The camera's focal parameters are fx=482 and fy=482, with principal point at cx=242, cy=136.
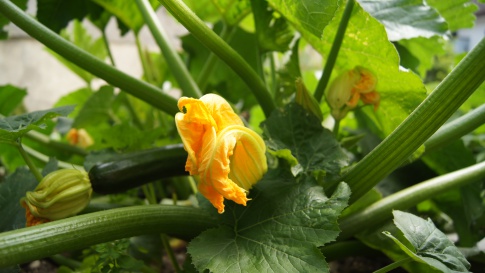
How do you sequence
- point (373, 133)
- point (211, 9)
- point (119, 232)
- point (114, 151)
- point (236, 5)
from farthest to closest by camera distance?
point (211, 9) → point (373, 133) → point (236, 5) → point (114, 151) → point (119, 232)

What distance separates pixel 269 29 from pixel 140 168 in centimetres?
37

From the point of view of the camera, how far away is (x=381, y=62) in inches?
32.6

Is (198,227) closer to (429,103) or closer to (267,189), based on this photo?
(267,189)

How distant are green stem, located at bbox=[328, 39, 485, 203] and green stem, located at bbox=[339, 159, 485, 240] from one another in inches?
4.9

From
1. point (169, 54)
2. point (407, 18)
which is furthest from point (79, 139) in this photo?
point (407, 18)

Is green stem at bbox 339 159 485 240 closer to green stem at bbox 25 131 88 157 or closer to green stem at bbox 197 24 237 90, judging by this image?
green stem at bbox 197 24 237 90

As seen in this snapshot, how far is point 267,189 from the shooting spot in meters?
0.72

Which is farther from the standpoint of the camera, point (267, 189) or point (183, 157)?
point (183, 157)

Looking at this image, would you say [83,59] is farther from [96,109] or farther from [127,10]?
[96,109]

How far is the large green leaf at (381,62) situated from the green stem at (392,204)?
5.3 inches

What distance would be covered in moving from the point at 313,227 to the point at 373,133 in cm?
61

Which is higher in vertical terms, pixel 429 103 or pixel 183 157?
pixel 429 103

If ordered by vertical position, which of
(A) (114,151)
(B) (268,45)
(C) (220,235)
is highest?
(B) (268,45)

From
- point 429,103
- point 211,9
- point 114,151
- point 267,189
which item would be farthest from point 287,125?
point 211,9
